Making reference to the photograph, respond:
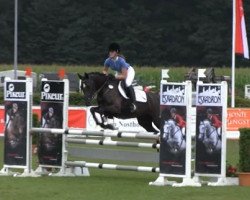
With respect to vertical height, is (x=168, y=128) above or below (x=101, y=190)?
above

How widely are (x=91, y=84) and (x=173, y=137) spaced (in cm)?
362

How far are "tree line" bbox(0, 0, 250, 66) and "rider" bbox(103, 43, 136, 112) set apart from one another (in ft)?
184

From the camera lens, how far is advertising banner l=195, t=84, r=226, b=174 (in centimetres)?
1477

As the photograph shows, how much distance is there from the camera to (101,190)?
14.4 m

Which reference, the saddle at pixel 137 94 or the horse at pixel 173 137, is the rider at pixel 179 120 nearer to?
the horse at pixel 173 137

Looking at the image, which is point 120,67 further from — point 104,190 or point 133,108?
point 104,190

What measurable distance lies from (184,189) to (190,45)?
206ft

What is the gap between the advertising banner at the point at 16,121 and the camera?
658 inches

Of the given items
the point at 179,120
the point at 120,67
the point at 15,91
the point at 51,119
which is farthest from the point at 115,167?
the point at 120,67

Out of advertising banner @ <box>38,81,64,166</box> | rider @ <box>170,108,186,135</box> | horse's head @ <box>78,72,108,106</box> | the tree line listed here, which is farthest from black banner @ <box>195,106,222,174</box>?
the tree line

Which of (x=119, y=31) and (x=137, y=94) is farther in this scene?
(x=119, y=31)

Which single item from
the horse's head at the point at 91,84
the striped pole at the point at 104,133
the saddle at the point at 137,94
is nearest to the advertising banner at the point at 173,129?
the striped pole at the point at 104,133

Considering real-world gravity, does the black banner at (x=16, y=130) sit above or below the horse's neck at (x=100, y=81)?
below

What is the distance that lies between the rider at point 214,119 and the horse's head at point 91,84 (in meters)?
3.79
